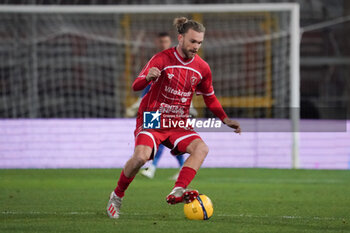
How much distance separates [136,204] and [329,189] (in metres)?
3.19

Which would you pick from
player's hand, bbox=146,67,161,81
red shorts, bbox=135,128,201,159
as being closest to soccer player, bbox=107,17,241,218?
red shorts, bbox=135,128,201,159

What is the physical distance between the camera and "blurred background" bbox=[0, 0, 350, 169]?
13953 mm

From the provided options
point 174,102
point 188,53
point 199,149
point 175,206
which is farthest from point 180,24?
point 175,206

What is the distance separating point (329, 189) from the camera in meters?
10.3

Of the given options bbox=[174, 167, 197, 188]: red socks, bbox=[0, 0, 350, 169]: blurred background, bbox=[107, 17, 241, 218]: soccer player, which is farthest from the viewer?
bbox=[0, 0, 350, 169]: blurred background

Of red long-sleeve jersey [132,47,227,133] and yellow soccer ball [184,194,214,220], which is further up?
red long-sleeve jersey [132,47,227,133]

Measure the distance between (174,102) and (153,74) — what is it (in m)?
0.66

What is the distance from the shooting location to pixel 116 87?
1655 centimetres

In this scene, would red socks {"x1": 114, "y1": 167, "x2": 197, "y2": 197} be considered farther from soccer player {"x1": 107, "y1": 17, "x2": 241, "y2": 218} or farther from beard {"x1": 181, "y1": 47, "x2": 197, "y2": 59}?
beard {"x1": 181, "y1": 47, "x2": 197, "y2": 59}

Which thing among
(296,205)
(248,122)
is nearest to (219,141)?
(248,122)

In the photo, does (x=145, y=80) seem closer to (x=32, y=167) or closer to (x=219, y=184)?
(x=219, y=184)

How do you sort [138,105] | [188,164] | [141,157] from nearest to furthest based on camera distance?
[141,157] < [188,164] < [138,105]

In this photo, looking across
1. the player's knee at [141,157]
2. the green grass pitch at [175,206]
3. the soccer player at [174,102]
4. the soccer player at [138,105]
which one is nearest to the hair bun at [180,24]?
the soccer player at [174,102]

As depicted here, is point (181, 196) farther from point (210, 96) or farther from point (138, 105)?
point (138, 105)
